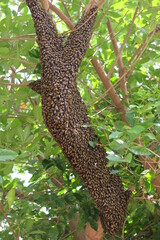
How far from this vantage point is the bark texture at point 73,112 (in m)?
1.75

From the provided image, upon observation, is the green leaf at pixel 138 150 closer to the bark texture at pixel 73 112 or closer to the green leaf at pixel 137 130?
the green leaf at pixel 137 130

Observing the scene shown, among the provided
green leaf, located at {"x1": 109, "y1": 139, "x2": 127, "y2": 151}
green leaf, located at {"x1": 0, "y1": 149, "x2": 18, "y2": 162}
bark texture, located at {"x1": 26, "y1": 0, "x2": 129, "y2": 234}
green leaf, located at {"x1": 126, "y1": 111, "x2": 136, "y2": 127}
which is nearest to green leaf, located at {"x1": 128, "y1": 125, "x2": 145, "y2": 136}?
green leaf, located at {"x1": 109, "y1": 139, "x2": 127, "y2": 151}

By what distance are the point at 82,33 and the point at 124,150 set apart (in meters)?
0.71

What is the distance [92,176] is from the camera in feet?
6.14

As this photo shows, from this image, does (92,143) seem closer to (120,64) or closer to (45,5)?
(120,64)

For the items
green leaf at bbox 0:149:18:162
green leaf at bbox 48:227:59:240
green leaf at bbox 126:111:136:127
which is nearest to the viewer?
green leaf at bbox 0:149:18:162

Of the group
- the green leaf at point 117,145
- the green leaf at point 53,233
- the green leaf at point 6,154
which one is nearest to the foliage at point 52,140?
the green leaf at point 53,233

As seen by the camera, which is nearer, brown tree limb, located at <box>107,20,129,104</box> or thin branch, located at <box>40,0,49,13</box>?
thin branch, located at <box>40,0,49,13</box>

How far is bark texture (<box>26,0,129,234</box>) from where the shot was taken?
1747 millimetres

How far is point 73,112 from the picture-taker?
179 centimetres

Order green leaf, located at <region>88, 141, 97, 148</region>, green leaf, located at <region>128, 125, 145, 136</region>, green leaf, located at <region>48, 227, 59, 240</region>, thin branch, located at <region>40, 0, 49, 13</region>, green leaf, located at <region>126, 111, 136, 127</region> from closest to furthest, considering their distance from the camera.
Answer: green leaf, located at <region>128, 125, 145, 136</region> → green leaf, located at <region>126, 111, 136, 127</region> → green leaf, located at <region>88, 141, 97, 148</region> → thin branch, located at <region>40, 0, 49, 13</region> → green leaf, located at <region>48, 227, 59, 240</region>

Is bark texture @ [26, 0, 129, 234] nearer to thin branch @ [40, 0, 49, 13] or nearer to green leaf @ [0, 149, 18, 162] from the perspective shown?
thin branch @ [40, 0, 49, 13]

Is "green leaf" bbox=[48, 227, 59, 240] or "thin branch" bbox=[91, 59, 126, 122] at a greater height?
"thin branch" bbox=[91, 59, 126, 122]

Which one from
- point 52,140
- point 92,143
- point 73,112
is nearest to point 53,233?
point 52,140
